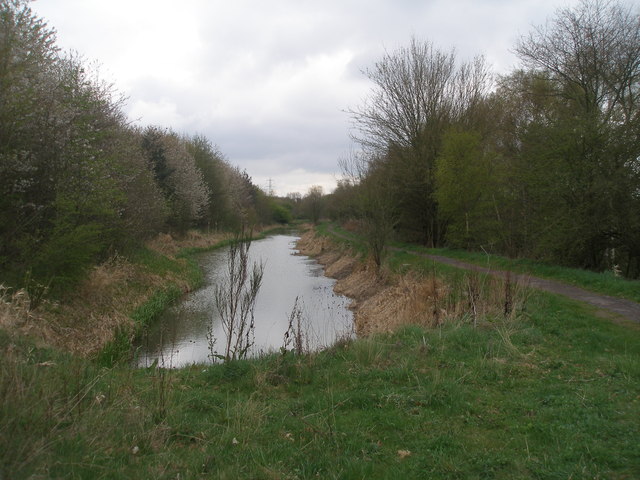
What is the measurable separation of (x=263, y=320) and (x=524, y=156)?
10163 mm

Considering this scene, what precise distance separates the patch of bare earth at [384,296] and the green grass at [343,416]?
2.75 m

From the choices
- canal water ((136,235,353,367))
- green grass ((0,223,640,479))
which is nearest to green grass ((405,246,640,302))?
green grass ((0,223,640,479))

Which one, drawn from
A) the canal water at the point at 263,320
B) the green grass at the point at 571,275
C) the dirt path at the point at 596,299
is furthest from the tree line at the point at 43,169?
the green grass at the point at 571,275

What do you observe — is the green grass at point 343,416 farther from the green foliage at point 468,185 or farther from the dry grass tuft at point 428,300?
the green foliage at point 468,185

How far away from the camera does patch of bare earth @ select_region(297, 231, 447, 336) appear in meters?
9.80

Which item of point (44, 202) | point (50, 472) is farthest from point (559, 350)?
point (44, 202)

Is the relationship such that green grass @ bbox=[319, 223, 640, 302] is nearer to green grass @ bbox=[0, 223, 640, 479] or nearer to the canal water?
green grass @ bbox=[0, 223, 640, 479]

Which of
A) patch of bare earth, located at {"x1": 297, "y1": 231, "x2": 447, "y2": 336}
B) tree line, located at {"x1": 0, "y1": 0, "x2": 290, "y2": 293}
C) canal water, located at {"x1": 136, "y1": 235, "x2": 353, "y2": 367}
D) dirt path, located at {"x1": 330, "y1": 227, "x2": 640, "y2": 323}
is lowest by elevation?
canal water, located at {"x1": 136, "y1": 235, "x2": 353, "y2": 367}

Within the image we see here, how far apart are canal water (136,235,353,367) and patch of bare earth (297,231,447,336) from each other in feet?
1.63

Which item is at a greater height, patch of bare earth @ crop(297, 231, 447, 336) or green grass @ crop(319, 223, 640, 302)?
green grass @ crop(319, 223, 640, 302)

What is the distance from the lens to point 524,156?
1541cm

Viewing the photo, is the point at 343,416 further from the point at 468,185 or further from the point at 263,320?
the point at 468,185

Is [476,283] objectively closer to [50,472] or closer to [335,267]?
[50,472]

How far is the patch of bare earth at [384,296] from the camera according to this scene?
9797 millimetres
